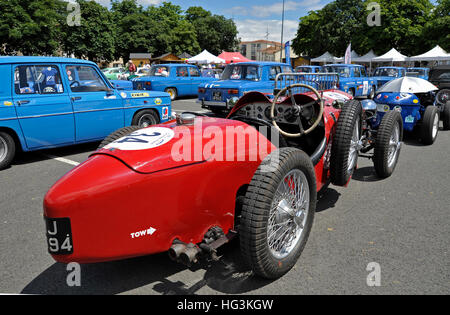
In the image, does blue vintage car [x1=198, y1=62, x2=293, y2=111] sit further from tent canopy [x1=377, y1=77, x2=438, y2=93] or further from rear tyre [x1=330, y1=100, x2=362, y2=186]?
rear tyre [x1=330, y1=100, x2=362, y2=186]

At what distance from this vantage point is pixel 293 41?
51.4 m

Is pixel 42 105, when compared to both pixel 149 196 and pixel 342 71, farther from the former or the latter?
pixel 342 71

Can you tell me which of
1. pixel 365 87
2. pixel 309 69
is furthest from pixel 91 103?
pixel 309 69

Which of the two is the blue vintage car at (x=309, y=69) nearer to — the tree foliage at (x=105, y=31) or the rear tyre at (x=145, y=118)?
the rear tyre at (x=145, y=118)

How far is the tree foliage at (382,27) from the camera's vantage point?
3247 centimetres

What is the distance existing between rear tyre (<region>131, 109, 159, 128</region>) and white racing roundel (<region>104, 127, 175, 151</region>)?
174 inches

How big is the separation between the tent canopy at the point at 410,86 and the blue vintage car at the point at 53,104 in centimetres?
561

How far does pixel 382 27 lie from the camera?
35.5 metres

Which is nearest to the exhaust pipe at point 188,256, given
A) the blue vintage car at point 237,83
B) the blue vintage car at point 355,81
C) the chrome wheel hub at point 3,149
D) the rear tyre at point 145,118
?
the chrome wheel hub at point 3,149

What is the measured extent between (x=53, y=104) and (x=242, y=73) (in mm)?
6300

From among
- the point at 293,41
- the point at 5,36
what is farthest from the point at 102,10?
the point at 293,41

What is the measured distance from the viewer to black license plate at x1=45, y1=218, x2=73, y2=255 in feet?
6.28

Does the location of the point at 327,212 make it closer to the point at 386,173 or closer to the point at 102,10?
the point at 386,173
